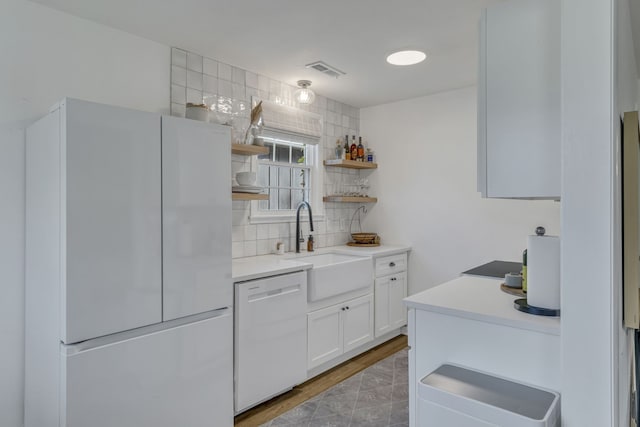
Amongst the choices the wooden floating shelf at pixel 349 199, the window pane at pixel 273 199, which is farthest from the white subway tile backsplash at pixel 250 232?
the wooden floating shelf at pixel 349 199

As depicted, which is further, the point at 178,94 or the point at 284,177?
the point at 284,177

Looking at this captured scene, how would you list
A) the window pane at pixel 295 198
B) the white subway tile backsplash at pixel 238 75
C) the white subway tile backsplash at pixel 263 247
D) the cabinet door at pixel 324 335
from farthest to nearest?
the window pane at pixel 295 198 < the white subway tile backsplash at pixel 263 247 < the white subway tile backsplash at pixel 238 75 < the cabinet door at pixel 324 335

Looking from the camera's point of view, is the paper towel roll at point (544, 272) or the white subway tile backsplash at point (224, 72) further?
the white subway tile backsplash at point (224, 72)

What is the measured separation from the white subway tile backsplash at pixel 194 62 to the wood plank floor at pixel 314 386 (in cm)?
244

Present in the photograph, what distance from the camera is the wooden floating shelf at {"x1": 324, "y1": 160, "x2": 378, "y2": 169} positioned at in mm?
3822

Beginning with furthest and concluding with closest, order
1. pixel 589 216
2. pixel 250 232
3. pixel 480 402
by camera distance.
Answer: pixel 250 232 < pixel 480 402 < pixel 589 216

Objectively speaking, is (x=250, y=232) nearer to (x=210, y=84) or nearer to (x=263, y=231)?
(x=263, y=231)

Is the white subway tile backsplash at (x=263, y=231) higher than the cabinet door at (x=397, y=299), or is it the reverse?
the white subway tile backsplash at (x=263, y=231)

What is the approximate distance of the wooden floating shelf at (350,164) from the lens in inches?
150

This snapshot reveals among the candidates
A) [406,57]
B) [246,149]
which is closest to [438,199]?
[406,57]

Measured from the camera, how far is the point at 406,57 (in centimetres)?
280

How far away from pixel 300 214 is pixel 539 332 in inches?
98.5

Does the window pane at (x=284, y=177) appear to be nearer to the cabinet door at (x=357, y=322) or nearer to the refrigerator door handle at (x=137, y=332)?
the cabinet door at (x=357, y=322)

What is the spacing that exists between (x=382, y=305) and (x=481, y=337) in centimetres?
215
